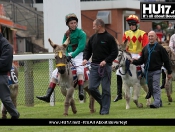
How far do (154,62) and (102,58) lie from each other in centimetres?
185

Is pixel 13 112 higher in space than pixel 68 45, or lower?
lower

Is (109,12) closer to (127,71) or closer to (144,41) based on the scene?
(144,41)

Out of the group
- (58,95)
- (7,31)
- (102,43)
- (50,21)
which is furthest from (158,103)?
(7,31)

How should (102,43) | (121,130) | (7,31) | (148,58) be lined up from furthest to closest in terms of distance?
(7,31) < (148,58) < (102,43) < (121,130)

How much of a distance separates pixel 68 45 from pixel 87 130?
3666mm

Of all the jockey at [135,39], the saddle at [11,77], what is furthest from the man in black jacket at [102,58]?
the jockey at [135,39]

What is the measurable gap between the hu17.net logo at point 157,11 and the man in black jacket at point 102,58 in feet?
10.4

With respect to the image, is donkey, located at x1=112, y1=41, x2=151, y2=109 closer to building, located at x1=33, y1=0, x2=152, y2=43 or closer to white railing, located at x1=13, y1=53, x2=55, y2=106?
white railing, located at x1=13, y1=53, x2=55, y2=106

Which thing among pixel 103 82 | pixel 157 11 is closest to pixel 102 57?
pixel 103 82

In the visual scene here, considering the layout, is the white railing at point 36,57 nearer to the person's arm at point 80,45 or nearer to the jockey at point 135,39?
the jockey at point 135,39

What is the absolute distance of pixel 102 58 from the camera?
14.0 m

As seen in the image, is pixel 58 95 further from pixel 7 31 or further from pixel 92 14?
pixel 92 14

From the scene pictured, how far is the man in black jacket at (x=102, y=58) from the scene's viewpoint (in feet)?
45.5

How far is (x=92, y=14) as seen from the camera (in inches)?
1783
